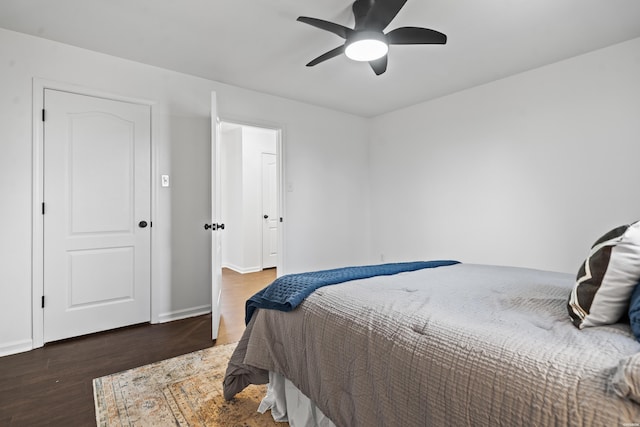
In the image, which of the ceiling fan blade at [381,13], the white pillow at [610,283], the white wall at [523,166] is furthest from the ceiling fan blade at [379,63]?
the white pillow at [610,283]

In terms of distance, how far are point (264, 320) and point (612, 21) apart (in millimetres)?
3246

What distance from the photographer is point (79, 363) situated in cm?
237

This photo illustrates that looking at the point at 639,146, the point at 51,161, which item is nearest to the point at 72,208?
the point at 51,161

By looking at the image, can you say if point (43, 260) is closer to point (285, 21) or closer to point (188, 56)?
point (188, 56)

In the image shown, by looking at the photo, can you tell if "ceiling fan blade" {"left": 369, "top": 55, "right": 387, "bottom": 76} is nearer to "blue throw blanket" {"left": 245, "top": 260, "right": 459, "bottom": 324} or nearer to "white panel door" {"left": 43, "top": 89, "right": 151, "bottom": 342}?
"blue throw blanket" {"left": 245, "top": 260, "right": 459, "bottom": 324}

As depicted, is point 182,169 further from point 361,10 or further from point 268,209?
point 268,209

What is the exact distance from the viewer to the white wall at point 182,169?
2590mm

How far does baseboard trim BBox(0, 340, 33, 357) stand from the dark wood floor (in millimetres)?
61

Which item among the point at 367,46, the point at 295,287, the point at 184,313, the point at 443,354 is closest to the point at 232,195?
the point at 184,313

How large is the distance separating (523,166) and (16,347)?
476cm

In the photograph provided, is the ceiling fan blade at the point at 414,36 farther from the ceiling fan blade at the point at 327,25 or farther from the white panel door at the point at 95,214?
the white panel door at the point at 95,214

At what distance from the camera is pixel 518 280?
5.79 feet

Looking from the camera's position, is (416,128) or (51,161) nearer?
(51,161)

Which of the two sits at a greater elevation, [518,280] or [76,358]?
[518,280]
